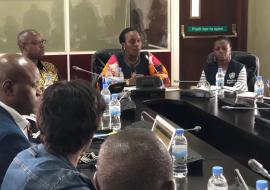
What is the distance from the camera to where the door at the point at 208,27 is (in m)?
5.47

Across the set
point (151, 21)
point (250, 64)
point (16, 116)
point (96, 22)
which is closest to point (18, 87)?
point (16, 116)

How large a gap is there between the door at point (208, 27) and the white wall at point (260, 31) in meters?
0.34

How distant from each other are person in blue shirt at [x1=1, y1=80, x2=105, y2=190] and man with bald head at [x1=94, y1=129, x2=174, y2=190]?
0.55 feet

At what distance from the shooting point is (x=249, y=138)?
97.0 inches

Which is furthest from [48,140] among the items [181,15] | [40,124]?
[181,15]

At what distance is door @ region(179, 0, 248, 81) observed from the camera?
5.47 m

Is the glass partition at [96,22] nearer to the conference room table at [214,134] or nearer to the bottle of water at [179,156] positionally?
the conference room table at [214,134]

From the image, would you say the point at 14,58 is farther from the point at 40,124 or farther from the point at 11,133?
the point at 40,124

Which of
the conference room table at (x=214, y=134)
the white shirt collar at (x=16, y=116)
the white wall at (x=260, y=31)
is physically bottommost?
the conference room table at (x=214, y=134)

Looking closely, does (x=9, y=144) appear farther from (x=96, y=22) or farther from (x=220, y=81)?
(x=96, y=22)

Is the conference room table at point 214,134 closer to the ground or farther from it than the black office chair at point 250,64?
closer to the ground

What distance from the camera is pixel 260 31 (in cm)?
583

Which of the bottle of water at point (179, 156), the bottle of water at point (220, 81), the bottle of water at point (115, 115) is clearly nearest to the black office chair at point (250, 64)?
the bottle of water at point (220, 81)

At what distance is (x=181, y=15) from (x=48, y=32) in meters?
1.55
